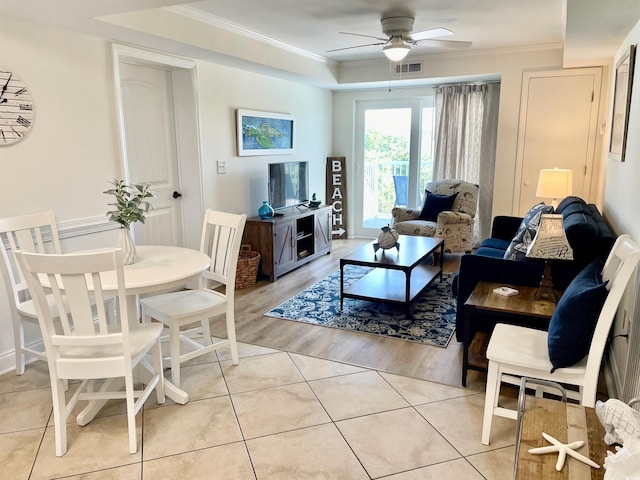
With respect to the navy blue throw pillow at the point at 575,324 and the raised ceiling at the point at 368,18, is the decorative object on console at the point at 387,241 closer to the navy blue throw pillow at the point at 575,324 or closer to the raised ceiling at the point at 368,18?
the raised ceiling at the point at 368,18

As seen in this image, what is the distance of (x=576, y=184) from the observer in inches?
208

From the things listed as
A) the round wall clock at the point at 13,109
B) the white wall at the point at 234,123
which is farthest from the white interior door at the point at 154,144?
the round wall clock at the point at 13,109

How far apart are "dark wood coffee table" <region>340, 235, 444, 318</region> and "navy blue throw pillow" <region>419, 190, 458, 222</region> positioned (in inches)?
49.6

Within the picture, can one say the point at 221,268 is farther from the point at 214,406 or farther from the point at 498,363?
the point at 498,363

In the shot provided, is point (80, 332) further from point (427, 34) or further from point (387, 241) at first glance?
point (427, 34)

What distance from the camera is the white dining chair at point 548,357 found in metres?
1.93

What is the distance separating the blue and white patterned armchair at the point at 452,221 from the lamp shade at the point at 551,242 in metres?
3.01

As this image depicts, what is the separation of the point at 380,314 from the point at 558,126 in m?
3.12

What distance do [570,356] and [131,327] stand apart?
216 cm

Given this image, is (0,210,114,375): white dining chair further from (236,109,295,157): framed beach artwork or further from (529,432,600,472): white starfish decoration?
(529,432,600,472): white starfish decoration

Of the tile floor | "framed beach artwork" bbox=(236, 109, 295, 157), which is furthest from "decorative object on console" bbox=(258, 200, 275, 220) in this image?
the tile floor

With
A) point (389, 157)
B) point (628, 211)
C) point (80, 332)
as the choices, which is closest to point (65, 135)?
point (80, 332)

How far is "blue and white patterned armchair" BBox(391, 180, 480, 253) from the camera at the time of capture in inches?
221

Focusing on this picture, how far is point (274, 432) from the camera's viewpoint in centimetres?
235
